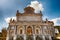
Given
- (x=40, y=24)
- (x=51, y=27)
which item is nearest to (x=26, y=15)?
(x=40, y=24)

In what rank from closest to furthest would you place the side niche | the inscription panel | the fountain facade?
the fountain facade
the inscription panel
the side niche

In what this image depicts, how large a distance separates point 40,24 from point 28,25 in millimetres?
3040

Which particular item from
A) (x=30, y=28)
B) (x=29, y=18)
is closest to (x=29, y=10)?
(x=29, y=18)

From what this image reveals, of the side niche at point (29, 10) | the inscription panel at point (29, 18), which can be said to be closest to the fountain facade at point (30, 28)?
the inscription panel at point (29, 18)

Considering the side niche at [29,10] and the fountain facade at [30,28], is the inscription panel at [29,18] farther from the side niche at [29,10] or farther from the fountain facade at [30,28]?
the side niche at [29,10]

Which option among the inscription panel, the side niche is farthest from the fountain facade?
the side niche

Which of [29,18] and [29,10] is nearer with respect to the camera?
[29,18]

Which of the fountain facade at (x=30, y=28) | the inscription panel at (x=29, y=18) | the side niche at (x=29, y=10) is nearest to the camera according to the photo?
the fountain facade at (x=30, y=28)

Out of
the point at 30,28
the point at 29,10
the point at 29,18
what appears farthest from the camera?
the point at 29,10

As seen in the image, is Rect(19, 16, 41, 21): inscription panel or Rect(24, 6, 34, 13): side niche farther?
Rect(24, 6, 34, 13): side niche

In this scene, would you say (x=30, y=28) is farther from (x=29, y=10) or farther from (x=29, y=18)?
(x=29, y=10)

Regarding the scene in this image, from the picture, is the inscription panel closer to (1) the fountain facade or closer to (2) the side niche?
(1) the fountain facade

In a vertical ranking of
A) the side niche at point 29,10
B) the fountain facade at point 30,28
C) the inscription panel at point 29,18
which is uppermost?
the side niche at point 29,10

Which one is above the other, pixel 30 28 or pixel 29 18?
pixel 29 18
